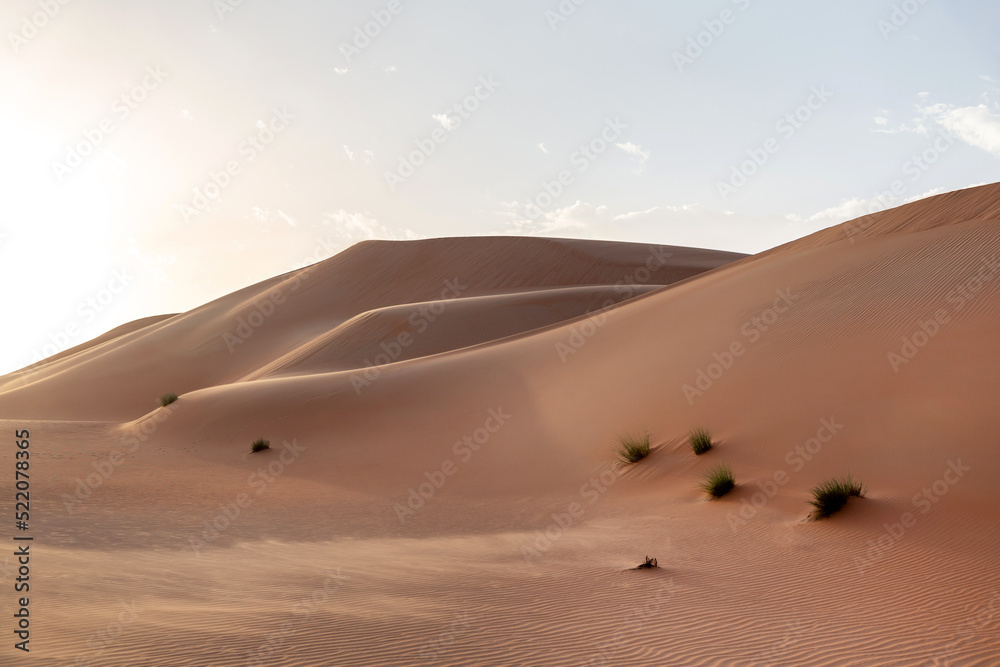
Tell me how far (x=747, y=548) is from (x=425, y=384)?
11871 mm

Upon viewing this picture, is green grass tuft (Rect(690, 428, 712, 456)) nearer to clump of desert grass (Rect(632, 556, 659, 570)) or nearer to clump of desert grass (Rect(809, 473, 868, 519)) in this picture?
clump of desert grass (Rect(809, 473, 868, 519))

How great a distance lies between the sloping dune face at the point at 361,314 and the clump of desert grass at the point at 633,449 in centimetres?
1678

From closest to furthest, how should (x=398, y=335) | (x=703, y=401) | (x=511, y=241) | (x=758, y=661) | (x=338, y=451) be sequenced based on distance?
(x=758, y=661), (x=703, y=401), (x=338, y=451), (x=398, y=335), (x=511, y=241)

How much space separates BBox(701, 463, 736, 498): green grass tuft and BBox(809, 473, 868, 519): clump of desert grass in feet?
3.93

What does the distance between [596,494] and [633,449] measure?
1.06 meters

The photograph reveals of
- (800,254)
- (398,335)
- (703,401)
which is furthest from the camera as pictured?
(398,335)

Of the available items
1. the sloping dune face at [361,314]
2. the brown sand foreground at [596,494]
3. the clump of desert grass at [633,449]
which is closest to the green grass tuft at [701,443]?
the brown sand foreground at [596,494]

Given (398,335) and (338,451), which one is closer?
(338,451)

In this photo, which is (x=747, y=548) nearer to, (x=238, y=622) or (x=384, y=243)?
(x=238, y=622)

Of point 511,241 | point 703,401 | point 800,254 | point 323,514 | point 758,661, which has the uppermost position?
point 511,241

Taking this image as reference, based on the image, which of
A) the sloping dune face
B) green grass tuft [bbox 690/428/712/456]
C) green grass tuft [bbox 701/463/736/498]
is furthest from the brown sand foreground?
the sloping dune face

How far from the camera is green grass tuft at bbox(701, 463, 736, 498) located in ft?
30.7

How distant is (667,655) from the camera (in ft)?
15.5

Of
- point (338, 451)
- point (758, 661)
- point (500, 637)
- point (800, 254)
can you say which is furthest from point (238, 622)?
point (800, 254)
